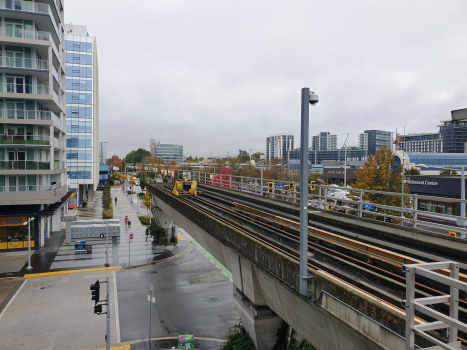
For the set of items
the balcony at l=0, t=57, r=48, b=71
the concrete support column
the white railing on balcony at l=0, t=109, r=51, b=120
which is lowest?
the concrete support column

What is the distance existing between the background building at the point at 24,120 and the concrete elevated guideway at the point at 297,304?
2365cm

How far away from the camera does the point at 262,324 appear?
12781 mm

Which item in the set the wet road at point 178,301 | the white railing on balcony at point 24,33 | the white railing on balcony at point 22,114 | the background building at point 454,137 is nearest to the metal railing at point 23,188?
the white railing on balcony at point 22,114

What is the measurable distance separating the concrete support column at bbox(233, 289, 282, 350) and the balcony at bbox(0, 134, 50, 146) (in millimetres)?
28092

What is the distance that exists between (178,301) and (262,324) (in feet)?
35.9

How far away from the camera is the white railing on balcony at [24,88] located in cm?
3131

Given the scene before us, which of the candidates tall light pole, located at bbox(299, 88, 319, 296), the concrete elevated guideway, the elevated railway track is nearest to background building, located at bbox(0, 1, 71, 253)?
the concrete elevated guideway

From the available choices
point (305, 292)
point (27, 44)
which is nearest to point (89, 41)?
point (27, 44)

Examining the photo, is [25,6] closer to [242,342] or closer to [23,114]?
[23,114]

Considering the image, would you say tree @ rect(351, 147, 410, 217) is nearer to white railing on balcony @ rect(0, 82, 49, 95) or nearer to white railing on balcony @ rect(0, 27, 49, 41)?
white railing on balcony @ rect(0, 82, 49, 95)

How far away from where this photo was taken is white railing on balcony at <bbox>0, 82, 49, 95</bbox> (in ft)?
103

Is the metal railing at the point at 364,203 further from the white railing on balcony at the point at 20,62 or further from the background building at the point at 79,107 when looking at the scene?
the white railing on balcony at the point at 20,62

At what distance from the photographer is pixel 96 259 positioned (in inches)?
1229

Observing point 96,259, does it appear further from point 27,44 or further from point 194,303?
point 27,44
